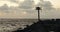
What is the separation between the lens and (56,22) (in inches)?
1273

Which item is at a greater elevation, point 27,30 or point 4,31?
point 27,30

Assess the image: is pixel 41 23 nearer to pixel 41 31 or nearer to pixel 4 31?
pixel 41 31

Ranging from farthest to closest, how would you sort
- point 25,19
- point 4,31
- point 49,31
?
point 25,19 < point 4,31 < point 49,31

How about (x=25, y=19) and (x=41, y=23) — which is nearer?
(x=41, y=23)

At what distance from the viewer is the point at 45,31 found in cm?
3112

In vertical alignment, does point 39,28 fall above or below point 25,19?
above

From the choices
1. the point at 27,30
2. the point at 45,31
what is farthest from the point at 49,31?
the point at 27,30

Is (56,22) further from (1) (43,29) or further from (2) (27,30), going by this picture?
(2) (27,30)

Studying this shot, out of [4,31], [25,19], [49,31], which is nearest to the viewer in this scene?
[49,31]

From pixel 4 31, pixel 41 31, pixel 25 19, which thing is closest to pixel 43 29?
pixel 41 31

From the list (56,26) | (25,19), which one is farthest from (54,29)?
(25,19)

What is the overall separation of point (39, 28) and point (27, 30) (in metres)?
1.74

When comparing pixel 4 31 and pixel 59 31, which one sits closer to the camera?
pixel 59 31

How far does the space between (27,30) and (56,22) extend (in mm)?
4461
